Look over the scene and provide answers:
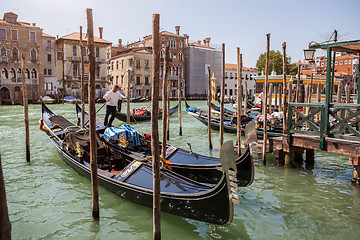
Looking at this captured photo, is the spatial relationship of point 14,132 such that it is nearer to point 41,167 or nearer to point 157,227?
point 41,167

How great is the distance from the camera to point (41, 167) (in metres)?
5.16

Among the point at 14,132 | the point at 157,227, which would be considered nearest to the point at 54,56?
the point at 14,132

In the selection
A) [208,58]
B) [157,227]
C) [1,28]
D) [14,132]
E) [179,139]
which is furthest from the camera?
[208,58]

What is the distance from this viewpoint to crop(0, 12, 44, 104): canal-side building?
2258 centimetres

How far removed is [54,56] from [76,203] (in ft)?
80.9

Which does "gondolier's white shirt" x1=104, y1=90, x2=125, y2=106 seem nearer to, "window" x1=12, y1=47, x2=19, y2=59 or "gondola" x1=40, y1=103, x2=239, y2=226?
"gondola" x1=40, y1=103, x2=239, y2=226

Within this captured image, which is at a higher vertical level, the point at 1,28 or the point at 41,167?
the point at 1,28

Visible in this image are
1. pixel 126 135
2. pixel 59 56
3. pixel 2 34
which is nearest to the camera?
pixel 126 135

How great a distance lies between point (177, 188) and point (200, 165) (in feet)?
3.28

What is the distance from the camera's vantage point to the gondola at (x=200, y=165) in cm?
364

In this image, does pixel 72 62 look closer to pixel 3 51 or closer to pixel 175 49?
pixel 3 51

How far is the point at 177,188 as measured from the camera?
10.2 feet

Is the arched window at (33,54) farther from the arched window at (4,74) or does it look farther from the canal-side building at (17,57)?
the arched window at (4,74)

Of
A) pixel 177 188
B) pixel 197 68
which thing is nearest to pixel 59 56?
pixel 197 68
